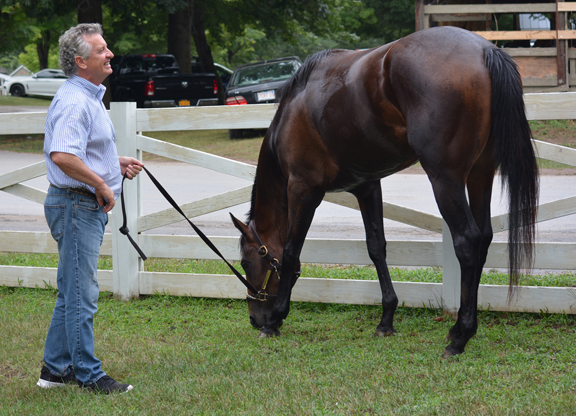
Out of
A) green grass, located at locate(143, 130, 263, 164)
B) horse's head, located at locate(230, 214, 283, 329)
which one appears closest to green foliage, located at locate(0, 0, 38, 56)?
green grass, located at locate(143, 130, 263, 164)

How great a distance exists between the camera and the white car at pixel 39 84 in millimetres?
33375

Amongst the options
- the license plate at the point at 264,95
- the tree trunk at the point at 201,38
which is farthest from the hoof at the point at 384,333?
the tree trunk at the point at 201,38

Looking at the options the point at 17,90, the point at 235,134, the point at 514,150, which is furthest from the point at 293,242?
the point at 17,90

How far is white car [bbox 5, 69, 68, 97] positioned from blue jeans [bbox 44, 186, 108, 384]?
31.8m

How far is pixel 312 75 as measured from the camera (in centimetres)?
407

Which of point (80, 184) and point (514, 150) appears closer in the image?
point (80, 184)

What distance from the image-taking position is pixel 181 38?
22.0 meters

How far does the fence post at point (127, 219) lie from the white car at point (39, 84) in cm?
2980

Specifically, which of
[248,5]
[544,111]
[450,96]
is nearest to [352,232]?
[544,111]

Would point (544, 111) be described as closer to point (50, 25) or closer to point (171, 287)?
point (171, 287)

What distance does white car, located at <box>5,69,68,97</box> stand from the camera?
33375mm

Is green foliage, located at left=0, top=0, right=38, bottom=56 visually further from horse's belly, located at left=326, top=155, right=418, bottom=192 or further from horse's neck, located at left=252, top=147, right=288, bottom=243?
horse's belly, located at left=326, top=155, right=418, bottom=192

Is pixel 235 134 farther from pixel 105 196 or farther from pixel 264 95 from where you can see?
pixel 105 196

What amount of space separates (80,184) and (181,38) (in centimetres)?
2002
